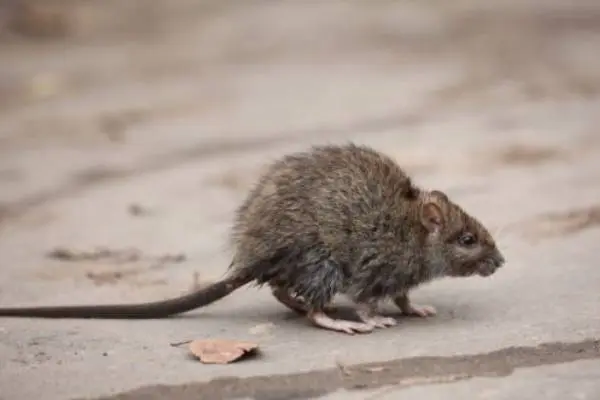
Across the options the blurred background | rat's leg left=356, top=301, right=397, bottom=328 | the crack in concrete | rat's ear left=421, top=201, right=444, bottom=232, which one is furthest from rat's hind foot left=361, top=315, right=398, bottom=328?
the blurred background

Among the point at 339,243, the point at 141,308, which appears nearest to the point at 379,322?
the point at 339,243

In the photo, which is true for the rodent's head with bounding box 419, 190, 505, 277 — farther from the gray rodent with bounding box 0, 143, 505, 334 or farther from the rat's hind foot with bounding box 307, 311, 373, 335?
the rat's hind foot with bounding box 307, 311, 373, 335

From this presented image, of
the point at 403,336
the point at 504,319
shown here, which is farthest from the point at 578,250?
the point at 403,336

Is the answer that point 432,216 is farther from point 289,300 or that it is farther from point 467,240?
point 289,300

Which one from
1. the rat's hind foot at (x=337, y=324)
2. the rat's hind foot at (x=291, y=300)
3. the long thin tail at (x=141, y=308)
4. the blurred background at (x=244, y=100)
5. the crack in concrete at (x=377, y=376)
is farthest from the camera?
the blurred background at (x=244, y=100)

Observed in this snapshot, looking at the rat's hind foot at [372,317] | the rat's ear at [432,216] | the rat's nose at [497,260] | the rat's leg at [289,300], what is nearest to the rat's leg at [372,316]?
the rat's hind foot at [372,317]

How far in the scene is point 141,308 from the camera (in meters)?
4.58

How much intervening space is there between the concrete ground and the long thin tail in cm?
5

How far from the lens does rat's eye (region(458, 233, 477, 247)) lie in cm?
475

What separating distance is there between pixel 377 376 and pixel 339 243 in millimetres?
800

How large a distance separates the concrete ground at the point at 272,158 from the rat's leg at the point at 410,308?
0.05 metres

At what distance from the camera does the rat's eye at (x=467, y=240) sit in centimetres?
475

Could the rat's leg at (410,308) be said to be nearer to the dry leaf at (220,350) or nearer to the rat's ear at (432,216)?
the rat's ear at (432,216)

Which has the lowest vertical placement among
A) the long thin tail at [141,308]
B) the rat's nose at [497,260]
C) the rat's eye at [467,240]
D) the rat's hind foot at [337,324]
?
the rat's hind foot at [337,324]
